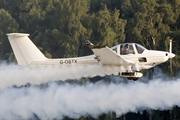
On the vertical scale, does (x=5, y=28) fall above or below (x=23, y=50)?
above

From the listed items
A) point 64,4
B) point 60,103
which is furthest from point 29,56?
point 64,4

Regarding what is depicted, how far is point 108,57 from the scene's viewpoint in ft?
56.0

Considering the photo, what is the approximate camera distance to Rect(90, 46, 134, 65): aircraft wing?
16.5 metres

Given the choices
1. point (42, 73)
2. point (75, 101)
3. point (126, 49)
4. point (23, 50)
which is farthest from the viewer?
point (75, 101)

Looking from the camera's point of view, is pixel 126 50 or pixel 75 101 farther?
pixel 75 101

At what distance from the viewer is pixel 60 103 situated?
2184cm

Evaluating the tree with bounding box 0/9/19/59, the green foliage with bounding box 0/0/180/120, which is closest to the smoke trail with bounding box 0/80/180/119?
the green foliage with bounding box 0/0/180/120

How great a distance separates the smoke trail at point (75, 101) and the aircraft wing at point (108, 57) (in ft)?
13.0

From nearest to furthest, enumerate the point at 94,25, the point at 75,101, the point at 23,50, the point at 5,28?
1. the point at 23,50
2. the point at 75,101
3. the point at 94,25
4. the point at 5,28

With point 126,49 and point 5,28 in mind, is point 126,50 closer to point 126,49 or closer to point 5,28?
point 126,49

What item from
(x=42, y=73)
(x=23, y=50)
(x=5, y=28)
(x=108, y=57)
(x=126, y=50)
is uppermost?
(x=5, y=28)

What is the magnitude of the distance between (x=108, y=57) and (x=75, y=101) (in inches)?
212

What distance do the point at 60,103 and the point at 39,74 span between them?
320cm

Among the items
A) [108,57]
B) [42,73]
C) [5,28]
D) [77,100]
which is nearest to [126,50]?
[108,57]
